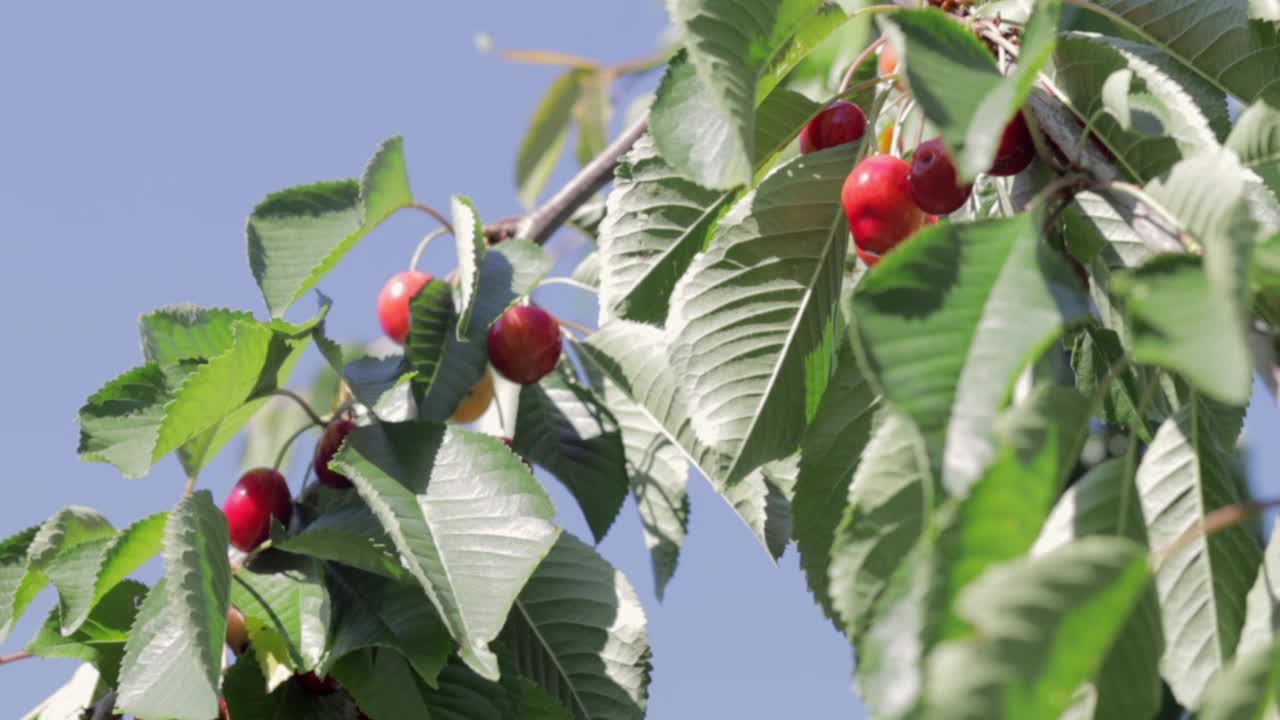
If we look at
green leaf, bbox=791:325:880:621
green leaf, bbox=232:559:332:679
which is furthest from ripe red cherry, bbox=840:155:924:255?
green leaf, bbox=232:559:332:679

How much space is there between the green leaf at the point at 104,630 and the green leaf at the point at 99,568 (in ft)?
0.22

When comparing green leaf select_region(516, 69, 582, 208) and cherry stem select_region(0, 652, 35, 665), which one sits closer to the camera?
cherry stem select_region(0, 652, 35, 665)

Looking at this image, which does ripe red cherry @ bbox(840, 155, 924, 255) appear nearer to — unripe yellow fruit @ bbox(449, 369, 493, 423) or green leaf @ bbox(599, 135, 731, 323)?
green leaf @ bbox(599, 135, 731, 323)

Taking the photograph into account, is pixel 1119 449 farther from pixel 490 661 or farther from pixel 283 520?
pixel 283 520

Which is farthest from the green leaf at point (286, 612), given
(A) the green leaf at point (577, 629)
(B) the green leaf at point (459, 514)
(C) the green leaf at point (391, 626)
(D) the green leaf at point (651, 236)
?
(D) the green leaf at point (651, 236)

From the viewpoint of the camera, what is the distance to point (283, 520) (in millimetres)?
1748

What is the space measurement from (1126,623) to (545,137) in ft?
8.63

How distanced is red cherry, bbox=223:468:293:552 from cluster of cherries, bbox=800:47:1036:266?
785 millimetres

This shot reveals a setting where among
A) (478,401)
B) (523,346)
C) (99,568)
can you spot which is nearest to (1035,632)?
(99,568)

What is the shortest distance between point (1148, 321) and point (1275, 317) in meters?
0.29

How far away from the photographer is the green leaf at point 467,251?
166 centimetres

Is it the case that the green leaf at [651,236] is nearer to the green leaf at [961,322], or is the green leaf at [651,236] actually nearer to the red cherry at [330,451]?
the red cherry at [330,451]

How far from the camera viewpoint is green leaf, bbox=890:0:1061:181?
0.90 m

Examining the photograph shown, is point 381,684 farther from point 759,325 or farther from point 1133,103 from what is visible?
point 1133,103
